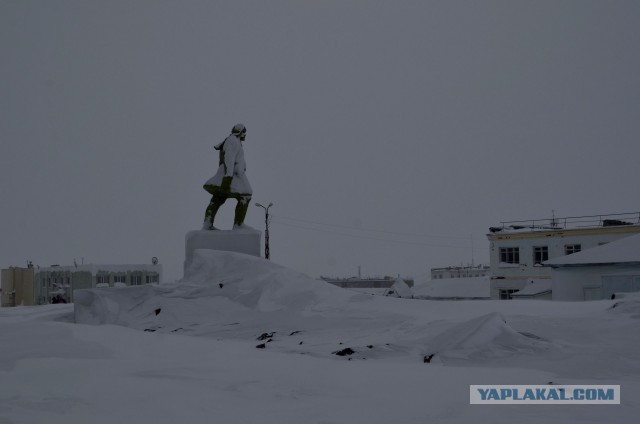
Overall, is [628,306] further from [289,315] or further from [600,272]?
[600,272]

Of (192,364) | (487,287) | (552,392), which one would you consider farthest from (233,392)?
(487,287)

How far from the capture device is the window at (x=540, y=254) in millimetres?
49438

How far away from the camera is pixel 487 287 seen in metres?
57.6

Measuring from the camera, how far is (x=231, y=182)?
1339 centimetres

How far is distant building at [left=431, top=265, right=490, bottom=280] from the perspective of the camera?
310 ft

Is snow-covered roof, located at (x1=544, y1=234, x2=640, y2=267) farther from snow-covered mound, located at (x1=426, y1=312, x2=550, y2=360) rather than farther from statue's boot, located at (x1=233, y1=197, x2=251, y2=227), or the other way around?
snow-covered mound, located at (x1=426, y1=312, x2=550, y2=360)

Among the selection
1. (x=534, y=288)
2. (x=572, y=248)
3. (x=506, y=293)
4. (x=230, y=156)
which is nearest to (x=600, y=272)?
(x=534, y=288)

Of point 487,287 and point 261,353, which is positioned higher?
point 261,353

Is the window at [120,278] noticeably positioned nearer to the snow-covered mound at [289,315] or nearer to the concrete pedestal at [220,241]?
the concrete pedestal at [220,241]

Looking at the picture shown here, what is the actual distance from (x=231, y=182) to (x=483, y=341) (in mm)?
7746

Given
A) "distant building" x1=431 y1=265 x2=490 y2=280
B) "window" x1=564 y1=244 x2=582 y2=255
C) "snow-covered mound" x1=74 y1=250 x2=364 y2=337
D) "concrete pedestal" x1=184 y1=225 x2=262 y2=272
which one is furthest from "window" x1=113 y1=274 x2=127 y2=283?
"distant building" x1=431 y1=265 x2=490 y2=280

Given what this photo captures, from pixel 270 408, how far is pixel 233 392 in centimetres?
51

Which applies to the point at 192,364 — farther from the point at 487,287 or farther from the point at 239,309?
the point at 487,287

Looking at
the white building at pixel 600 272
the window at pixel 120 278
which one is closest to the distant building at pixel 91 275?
the window at pixel 120 278
